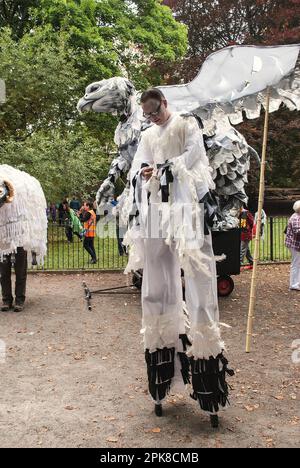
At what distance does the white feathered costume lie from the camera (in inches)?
307

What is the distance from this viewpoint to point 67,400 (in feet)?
14.8

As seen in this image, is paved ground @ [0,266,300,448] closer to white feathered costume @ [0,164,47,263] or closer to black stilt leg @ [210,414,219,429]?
black stilt leg @ [210,414,219,429]

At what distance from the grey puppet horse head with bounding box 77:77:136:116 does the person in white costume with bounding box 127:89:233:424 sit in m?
4.44

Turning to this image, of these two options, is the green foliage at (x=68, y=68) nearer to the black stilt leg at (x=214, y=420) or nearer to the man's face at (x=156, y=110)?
the man's face at (x=156, y=110)

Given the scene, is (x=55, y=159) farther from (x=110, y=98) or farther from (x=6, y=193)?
(x=6, y=193)

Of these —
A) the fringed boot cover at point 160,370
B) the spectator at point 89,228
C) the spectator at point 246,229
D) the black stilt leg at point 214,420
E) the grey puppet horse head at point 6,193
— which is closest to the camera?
the black stilt leg at point 214,420

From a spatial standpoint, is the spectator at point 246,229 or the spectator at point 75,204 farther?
the spectator at point 75,204

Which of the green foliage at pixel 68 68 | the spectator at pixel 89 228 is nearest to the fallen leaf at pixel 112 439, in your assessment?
the spectator at pixel 89 228

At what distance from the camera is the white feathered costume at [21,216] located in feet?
25.6

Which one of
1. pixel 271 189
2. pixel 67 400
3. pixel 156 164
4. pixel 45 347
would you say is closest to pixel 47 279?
pixel 45 347

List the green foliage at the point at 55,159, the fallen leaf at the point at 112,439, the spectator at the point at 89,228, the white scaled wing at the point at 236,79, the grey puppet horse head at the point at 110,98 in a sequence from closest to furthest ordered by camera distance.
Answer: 1. the fallen leaf at the point at 112,439
2. the white scaled wing at the point at 236,79
3. the grey puppet horse head at the point at 110,98
4. the spectator at the point at 89,228
5. the green foliage at the point at 55,159

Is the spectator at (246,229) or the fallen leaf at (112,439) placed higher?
the spectator at (246,229)
